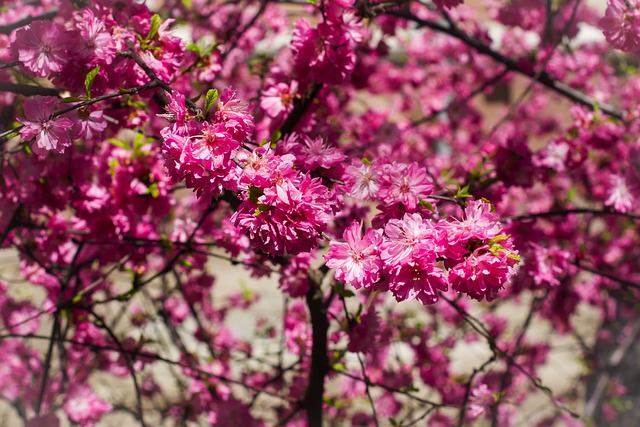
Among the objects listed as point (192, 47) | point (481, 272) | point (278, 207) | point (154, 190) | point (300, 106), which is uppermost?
point (192, 47)

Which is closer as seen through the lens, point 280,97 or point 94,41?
point 94,41

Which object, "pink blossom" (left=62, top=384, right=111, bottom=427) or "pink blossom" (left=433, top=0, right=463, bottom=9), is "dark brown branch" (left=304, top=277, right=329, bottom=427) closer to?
"pink blossom" (left=433, top=0, right=463, bottom=9)

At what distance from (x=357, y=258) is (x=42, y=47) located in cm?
97

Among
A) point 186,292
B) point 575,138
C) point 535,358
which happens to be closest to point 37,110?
point 186,292

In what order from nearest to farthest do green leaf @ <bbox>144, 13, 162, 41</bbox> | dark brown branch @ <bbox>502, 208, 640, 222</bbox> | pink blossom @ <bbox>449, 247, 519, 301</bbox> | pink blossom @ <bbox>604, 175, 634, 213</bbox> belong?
pink blossom @ <bbox>449, 247, 519, 301</bbox> < green leaf @ <bbox>144, 13, 162, 41</bbox> < dark brown branch @ <bbox>502, 208, 640, 222</bbox> < pink blossom @ <bbox>604, 175, 634, 213</bbox>

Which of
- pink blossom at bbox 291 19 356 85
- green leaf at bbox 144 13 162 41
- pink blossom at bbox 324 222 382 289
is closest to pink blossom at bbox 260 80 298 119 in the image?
pink blossom at bbox 291 19 356 85

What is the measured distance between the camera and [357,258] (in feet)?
4.20

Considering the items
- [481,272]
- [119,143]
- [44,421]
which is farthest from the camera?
[44,421]

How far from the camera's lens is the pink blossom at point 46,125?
1.31 meters

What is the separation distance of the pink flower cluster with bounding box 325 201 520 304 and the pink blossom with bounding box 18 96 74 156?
0.68 metres

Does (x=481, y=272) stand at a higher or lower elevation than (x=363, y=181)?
lower

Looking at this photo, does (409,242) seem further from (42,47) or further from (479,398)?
(479,398)

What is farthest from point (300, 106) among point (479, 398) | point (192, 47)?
point (479, 398)

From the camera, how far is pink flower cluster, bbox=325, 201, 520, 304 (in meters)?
1.19
